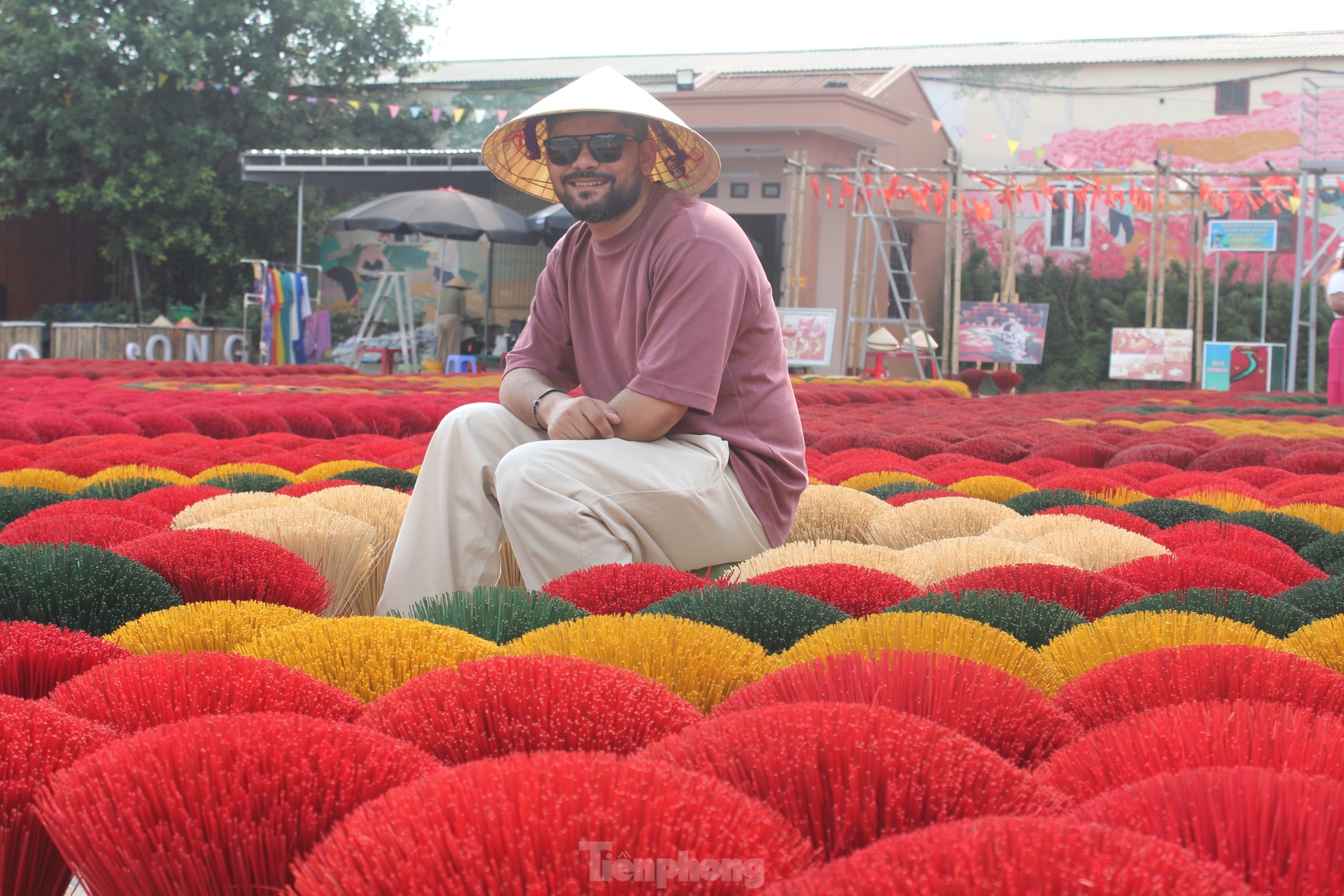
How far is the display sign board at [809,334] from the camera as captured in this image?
11.9 meters

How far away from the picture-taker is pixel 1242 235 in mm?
11656

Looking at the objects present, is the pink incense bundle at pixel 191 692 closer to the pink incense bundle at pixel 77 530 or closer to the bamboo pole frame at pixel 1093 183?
the pink incense bundle at pixel 77 530

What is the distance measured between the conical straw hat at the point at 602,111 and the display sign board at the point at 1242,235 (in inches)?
422

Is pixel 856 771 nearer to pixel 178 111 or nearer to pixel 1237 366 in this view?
pixel 1237 366

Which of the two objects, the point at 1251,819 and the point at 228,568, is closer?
the point at 1251,819

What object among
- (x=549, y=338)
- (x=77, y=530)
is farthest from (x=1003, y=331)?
(x=77, y=530)

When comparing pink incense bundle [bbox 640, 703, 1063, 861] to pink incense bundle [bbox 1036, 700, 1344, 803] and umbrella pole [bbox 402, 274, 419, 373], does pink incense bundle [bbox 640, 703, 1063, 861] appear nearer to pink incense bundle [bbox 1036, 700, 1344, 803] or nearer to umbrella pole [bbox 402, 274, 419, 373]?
pink incense bundle [bbox 1036, 700, 1344, 803]

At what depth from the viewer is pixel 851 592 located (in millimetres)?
1440

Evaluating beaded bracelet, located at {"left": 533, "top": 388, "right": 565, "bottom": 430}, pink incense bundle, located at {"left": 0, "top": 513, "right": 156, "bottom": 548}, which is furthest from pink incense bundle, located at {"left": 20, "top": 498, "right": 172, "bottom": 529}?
beaded bracelet, located at {"left": 533, "top": 388, "right": 565, "bottom": 430}

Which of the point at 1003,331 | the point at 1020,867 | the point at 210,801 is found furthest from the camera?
the point at 1003,331

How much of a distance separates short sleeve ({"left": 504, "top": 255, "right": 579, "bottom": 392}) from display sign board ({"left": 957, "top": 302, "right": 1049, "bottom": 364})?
10.8 metres

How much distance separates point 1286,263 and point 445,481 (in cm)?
1571

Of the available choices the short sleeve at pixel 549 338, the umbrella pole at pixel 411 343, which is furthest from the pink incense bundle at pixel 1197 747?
the umbrella pole at pixel 411 343

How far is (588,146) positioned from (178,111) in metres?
15.1
